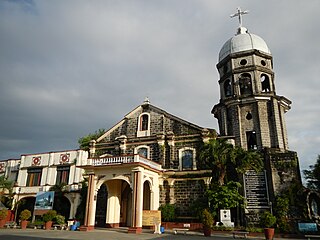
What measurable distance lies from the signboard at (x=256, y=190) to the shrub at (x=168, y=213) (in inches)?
218

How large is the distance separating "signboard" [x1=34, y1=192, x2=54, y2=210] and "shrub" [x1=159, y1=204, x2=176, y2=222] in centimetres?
999

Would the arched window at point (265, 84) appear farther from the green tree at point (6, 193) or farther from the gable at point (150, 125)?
the green tree at point (6, 193)

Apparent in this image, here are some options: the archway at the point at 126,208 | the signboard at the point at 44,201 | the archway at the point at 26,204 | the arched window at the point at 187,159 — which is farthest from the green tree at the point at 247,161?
the archway at the point at 26,204

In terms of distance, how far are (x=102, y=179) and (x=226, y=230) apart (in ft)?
29.6

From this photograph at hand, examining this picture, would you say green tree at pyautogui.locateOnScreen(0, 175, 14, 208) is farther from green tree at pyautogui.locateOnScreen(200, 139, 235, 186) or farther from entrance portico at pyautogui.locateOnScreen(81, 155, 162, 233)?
green tree at pyautogui.locateOnScreen(200, 139, 235, 186)

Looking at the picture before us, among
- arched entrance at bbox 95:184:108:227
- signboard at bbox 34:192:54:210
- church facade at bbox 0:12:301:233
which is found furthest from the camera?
signboard at bbox 34:192:54:210

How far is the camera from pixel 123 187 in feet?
72.8

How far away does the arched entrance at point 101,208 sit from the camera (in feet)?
71.3

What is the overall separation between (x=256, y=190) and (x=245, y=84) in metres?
9.23

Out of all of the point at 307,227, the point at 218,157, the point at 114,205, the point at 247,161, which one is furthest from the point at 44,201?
the point at 307,227

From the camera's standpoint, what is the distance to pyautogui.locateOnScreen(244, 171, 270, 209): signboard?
19.5 m

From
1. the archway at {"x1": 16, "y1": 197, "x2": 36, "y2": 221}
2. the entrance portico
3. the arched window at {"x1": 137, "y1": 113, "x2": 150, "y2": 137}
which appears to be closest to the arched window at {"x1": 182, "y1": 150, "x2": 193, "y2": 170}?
the entrance portico

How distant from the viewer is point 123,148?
2347 centimetres

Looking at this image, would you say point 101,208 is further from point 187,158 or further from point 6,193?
point 6,193
